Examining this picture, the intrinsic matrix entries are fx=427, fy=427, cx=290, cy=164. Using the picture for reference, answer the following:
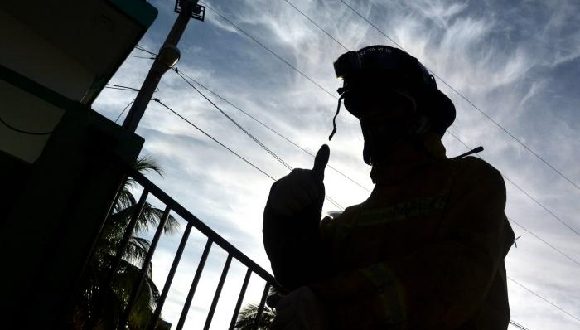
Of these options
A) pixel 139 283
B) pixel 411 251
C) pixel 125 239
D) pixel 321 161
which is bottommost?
pixel 139 283

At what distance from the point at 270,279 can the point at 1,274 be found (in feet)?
5.48

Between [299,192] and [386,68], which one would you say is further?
[386,68]

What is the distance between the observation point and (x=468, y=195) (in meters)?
1.29

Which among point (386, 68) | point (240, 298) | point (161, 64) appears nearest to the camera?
point (386, 68)

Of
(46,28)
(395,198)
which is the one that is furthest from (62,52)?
(395,198)

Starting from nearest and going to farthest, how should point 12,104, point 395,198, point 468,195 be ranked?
point 468,195 → point 395,198 → point 12,104

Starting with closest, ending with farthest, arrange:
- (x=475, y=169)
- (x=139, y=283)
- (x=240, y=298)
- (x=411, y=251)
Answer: (x=411, y=251)
(x=475, y=169)
(x=139, y=283)
(x=240, y=298)

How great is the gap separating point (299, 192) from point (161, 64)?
12561mm

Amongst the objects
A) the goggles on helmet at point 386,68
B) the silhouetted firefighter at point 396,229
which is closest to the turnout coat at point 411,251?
the silhouetted firefighter at point 396,229

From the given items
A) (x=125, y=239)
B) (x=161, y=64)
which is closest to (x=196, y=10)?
(x=161, y=64)

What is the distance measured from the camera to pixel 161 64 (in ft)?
42.4

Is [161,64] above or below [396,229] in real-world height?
above

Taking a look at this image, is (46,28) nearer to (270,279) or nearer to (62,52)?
(62,52)

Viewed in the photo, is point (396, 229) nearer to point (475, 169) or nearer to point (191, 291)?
point (475, 169)
